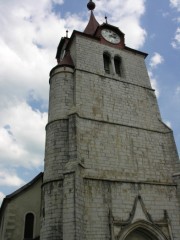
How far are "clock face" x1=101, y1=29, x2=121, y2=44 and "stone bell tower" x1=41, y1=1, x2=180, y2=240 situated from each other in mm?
1763

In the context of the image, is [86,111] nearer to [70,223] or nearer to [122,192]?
[122,192]

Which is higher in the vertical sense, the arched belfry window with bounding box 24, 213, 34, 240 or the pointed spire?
the pointed spire

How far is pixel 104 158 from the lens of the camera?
417 inches

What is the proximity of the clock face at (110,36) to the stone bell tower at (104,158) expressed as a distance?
1.76m

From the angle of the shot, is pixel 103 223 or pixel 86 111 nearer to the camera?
pixel 103 223

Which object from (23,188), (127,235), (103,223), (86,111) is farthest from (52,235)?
(86,111)

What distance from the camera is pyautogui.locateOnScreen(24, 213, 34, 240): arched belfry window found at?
11628 millimetres

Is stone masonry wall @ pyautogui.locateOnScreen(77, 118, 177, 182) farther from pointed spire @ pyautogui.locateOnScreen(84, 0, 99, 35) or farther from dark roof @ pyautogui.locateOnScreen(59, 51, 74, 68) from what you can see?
pointed spire @ pyautogui.locateOnScreen(84, 0, 99, 35)

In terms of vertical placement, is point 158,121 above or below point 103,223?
above

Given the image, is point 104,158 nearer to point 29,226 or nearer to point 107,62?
point 29,226

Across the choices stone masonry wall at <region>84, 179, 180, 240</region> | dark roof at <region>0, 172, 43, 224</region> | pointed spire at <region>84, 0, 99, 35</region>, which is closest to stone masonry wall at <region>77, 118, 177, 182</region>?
stone masonry wall at <region>84, 179, 180, 240</region>

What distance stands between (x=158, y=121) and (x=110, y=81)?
3.45m

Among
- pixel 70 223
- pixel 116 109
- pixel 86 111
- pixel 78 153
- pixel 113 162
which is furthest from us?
pixel 116 109

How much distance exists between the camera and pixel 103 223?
9.06 metres
